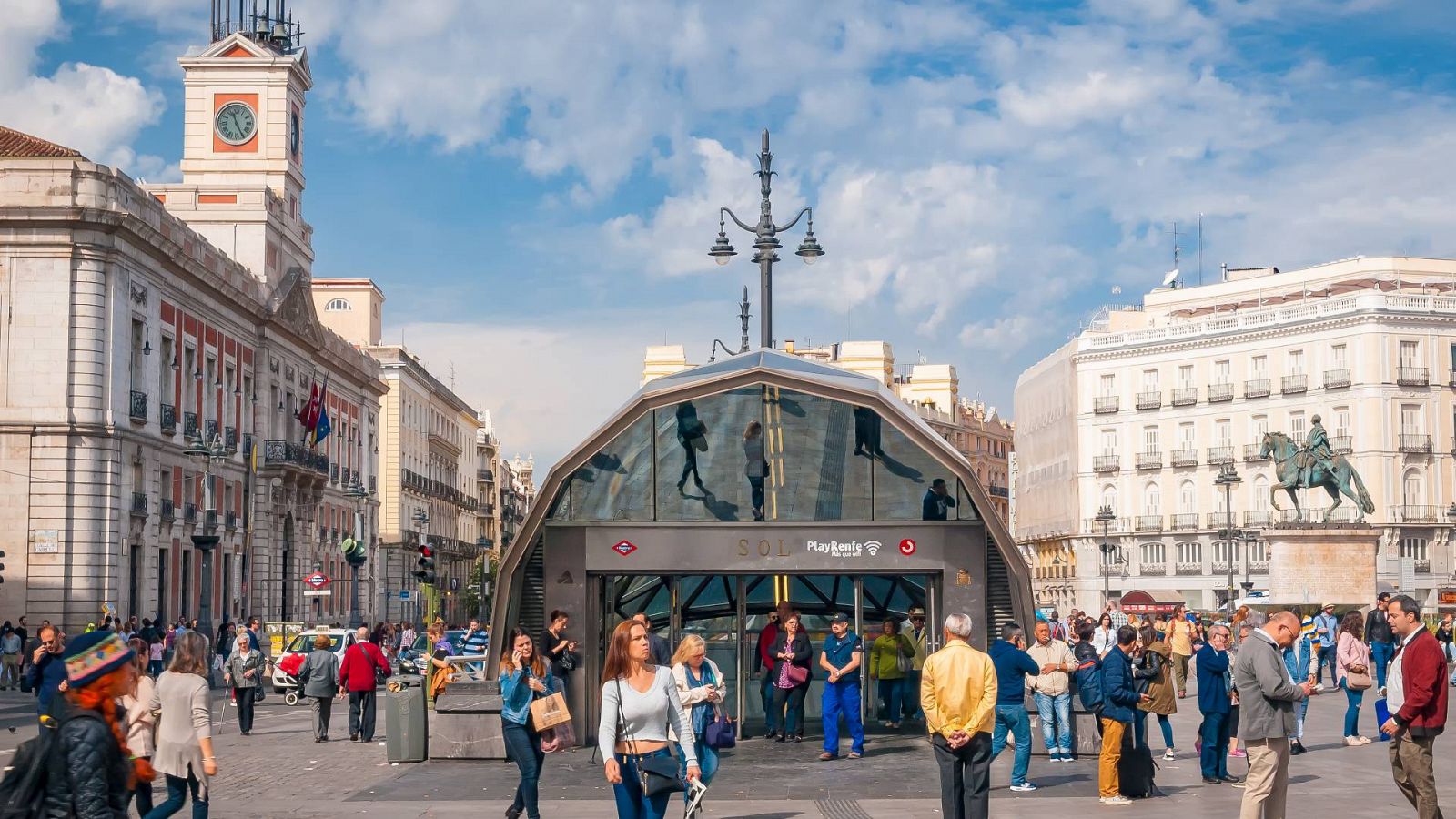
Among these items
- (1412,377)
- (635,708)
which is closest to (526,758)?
(635,708)

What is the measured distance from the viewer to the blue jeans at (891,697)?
77.6 feet

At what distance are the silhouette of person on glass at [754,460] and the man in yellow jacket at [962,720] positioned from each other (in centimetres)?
890

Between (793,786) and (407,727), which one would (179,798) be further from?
(407,727)

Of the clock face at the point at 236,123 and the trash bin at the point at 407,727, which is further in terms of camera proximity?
the clock face at the point at 236,123

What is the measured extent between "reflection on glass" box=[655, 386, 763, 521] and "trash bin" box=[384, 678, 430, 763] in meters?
3.50

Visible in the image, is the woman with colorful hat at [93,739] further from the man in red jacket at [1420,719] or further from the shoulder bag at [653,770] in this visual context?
the man in red jacket at [1420,719]

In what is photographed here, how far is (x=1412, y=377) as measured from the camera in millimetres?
84125

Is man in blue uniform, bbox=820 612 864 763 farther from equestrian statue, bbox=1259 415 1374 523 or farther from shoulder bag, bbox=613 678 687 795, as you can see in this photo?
equestrian statue, bbox=1259 415 1374 523

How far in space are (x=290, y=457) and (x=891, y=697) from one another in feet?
171

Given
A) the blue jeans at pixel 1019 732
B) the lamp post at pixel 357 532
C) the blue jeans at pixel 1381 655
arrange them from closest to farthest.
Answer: the blue jeans at pixel 1019 732 < the blue jeans at pixel 1381 655 < the lamp post at pixel 357 532

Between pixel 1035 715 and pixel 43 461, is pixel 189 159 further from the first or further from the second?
pixel 1035 715

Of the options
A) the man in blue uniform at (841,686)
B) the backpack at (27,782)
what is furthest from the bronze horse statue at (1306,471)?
the backpack at (27,782)

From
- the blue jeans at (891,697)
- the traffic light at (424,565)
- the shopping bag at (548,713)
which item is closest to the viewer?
the shopping bag at (548,713)

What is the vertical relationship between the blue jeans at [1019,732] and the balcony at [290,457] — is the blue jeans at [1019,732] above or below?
below
